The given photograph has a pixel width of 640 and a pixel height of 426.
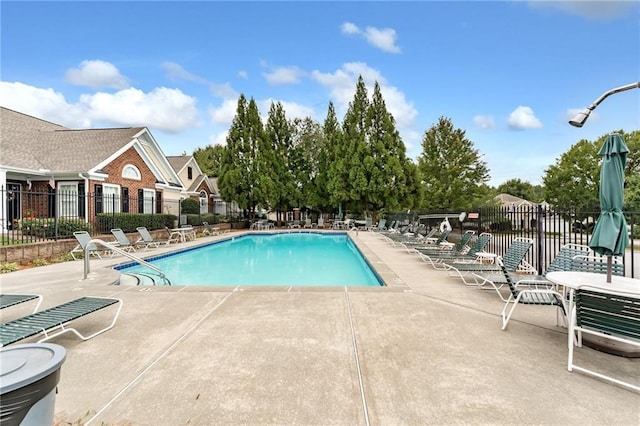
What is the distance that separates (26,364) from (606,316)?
4549mm

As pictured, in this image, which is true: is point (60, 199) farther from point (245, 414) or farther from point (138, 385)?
point (245, 414)

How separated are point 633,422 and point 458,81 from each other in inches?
695

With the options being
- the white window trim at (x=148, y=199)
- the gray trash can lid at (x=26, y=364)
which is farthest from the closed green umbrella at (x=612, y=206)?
the white window trim at (x=148, y=199)

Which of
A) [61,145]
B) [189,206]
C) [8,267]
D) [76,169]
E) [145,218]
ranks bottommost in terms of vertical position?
[8,267]

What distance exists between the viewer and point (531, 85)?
663 inches

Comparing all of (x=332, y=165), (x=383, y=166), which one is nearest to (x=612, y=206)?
(x=383, y=166)

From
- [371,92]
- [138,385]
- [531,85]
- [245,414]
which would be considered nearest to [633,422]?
[245,414]

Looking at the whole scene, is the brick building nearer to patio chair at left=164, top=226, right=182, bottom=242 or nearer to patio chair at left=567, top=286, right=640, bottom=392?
patio chair at left=164, top=226, right=182, bottom=242

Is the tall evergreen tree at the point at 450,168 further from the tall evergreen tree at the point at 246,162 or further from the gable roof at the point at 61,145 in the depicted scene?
the gable roof at the point at 61,145

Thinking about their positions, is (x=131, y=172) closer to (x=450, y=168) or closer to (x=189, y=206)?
(x=189, y=206)

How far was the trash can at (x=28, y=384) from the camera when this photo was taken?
1467 millimetres

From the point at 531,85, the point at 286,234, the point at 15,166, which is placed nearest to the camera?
the point at 15,166

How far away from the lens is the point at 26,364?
5.43ft

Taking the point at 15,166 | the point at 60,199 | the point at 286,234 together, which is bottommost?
the point at 286,234
